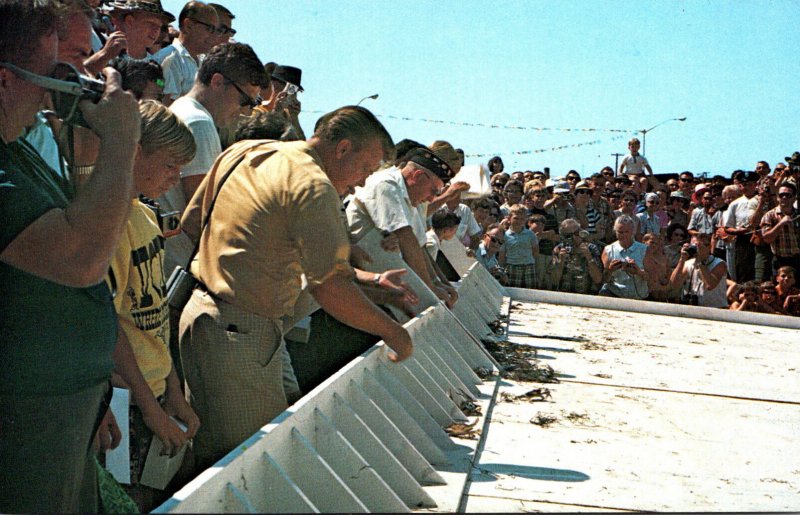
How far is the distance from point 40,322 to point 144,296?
33.5 inches

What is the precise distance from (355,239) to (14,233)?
4415 millimetres

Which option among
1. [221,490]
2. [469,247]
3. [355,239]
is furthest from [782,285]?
[221,490]

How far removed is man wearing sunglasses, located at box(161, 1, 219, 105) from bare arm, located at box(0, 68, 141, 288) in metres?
4.73

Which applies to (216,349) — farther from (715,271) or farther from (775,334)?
(715,271)

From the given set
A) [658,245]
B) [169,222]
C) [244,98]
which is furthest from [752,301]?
[169,222]

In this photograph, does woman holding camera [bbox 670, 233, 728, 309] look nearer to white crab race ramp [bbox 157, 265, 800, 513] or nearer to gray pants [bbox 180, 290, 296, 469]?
white crab race ramp [bbox 157, 265, 800, 513]

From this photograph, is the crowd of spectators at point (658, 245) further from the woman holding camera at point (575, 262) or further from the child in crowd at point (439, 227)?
the child in crowd at point (439, 227)

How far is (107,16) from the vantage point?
7.04 meters

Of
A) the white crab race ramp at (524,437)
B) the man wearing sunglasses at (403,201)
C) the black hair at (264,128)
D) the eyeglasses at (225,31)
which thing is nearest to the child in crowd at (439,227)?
the white crab race ramp at (524,437)

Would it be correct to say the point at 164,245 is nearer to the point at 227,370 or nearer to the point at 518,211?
the point at 227,370

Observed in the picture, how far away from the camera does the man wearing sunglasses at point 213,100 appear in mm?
5141

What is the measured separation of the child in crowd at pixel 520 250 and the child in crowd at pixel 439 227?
3178 millimetres

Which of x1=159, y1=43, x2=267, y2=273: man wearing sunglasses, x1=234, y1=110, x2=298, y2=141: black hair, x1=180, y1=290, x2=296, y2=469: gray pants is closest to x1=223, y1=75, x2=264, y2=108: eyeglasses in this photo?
x1=159, y1=43, x2=267, y2=273: man wearing sunglasses

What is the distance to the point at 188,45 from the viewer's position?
24.0ft
